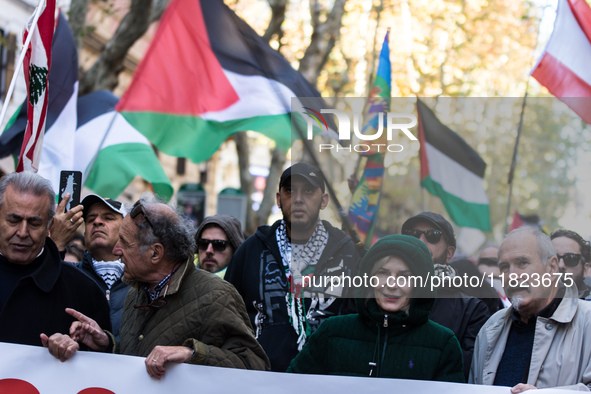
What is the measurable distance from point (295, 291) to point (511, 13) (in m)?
17.5

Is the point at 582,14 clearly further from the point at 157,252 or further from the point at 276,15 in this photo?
the point at 276,15

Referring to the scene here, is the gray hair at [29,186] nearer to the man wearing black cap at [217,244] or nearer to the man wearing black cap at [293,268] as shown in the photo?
the man wearing black cap at [293,268]

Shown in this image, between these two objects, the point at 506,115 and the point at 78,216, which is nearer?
the point at 506,115

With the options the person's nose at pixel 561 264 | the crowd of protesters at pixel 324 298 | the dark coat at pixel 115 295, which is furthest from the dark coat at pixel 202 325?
the person's nose at pixel 561 264

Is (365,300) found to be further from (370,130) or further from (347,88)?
(347,88)

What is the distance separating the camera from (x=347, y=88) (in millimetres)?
21453

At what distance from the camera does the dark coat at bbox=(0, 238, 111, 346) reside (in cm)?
370

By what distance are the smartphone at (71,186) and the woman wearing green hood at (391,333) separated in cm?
174

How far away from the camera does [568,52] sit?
5.64m

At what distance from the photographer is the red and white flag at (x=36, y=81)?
5035 millimetres

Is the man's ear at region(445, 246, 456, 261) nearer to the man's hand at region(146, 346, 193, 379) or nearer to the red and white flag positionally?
the man's hand at region(146, 346, 193, 379)

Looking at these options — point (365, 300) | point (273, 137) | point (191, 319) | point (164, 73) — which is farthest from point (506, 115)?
point (164, 73)

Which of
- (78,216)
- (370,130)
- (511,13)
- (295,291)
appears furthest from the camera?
(511,13)

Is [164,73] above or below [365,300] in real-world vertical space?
above
